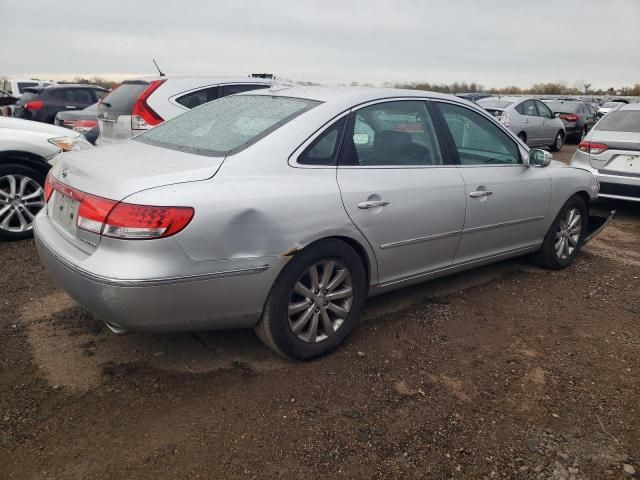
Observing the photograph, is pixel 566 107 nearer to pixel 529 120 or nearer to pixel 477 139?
pixel 529 120

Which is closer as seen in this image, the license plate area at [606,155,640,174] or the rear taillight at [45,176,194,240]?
the rear taillight at [45,176,194,240]

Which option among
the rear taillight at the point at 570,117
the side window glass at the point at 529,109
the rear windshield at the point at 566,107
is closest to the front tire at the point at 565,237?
the side window glass at the point at 529,109

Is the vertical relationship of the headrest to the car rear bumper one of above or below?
above

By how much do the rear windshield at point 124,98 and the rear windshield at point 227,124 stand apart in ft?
9.35

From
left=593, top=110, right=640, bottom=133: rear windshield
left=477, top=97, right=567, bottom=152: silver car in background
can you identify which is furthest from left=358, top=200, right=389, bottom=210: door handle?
left=477, top=97, right=567, bottom=152: silver car in background

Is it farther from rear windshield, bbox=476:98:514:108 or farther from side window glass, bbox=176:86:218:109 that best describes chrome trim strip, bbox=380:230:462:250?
rear windshield, bbox=476:98:514:108

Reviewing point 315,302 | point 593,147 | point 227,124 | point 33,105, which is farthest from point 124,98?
point 33,105

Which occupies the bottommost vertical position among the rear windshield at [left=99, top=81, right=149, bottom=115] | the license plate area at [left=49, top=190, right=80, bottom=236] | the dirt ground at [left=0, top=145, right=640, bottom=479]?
the dirt ground at [left=0, top=145, right=640, bottom=479]

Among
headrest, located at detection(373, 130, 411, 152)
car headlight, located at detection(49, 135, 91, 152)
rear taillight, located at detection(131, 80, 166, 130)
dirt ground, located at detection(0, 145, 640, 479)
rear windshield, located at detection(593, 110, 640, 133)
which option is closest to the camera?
dirt ground, located at detection(0, 145, 640, 479)

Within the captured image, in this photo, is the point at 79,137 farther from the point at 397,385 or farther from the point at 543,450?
the point at 543,450

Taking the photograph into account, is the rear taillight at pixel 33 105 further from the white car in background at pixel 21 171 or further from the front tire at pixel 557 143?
the front tire at pixel 557 143

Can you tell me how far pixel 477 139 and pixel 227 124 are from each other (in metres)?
1.99

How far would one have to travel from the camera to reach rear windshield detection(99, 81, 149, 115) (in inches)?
247

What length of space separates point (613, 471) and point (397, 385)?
Answer: 108 cm
